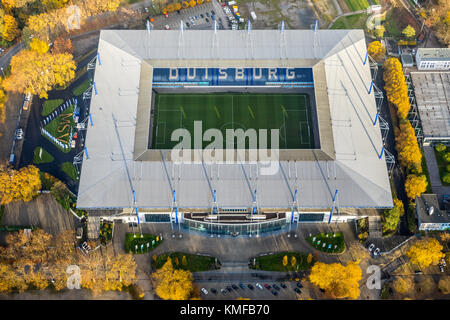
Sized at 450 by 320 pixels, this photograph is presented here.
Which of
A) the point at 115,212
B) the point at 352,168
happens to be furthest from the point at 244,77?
the point at 115,212

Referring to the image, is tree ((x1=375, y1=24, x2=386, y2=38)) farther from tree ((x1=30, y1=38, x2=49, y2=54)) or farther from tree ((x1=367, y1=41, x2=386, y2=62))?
tree ((x1=30, y1=38, x2=49, y2=54))

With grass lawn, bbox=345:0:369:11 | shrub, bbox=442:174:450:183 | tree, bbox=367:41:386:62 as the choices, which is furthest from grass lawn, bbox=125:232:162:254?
grass lawn, bbox=345:0:369:11

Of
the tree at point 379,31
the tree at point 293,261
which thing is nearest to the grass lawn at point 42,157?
the tree at point 293,261

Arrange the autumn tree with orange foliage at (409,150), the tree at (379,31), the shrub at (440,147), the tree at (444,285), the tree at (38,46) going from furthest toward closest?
the tree at (379,31) < the tree at (38,46) < the shrub at (440,147) < the autumn tree with orange foliage at (409,150) < the tree at (444,285)

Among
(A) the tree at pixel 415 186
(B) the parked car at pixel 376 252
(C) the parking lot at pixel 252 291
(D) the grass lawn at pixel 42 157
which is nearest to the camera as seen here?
(C) the parking lot at pixel 252 291

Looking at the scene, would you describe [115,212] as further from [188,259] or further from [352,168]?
[352,168]

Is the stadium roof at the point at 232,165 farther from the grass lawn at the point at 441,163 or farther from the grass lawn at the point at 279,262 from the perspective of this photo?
the grass lawn at the point at 441,163

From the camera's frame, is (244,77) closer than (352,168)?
No
